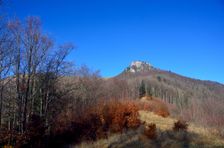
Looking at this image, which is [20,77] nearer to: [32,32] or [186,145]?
[32,32]

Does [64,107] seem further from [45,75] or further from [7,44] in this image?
[7,44]

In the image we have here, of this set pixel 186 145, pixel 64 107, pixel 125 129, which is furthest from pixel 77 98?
pixel 186 145

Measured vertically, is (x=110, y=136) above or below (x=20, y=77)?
below

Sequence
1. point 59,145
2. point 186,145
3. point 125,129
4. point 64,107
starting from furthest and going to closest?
point 64,107 → point 59,145 → point 125,129 → point 186,145

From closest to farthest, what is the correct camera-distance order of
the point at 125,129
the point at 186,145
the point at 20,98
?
the point at 186,145 → the point at 125,129 → the point at 20,98

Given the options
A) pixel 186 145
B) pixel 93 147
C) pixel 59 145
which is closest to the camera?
pixel 186 145

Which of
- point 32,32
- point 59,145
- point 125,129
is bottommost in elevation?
point 59,145

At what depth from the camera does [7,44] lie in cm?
2162

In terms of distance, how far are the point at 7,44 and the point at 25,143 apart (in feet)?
23.9

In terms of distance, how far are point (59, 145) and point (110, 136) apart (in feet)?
16.4

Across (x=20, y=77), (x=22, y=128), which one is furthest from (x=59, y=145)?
(x=20, y=77)

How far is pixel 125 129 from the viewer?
2259 cm

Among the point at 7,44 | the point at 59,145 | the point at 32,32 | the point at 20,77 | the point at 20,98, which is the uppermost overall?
the point at 32,32

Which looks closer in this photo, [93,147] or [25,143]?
[93,147]
